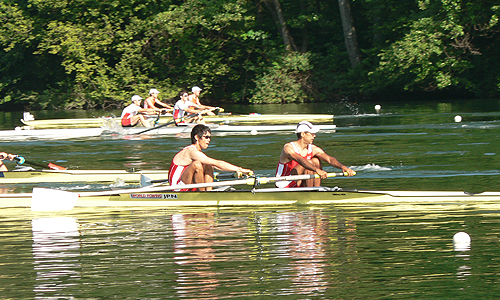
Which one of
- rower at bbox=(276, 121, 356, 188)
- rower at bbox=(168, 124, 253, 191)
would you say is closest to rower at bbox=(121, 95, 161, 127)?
rower at bbox=(168, 124, 253, 191)

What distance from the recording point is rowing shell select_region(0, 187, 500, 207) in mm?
8609

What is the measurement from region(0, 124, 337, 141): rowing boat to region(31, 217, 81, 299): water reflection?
11.3m

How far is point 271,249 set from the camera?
6914mm

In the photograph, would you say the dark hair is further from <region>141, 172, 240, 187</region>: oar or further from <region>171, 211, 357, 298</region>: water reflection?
<region>171, 211, 357, 298</region>: water reflection

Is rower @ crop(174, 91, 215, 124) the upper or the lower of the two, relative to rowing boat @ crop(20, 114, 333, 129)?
upper

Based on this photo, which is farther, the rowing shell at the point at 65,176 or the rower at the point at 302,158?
the rowing shell at the point at 65,176

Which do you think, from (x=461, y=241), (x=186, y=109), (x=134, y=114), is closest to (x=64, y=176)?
(x=461, y=241)

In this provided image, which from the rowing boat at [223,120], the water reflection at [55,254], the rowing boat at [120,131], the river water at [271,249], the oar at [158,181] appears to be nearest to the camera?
the river water at [271,249]

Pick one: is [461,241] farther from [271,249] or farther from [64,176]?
[64,176]

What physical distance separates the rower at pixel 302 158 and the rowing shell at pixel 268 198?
1.08 ft

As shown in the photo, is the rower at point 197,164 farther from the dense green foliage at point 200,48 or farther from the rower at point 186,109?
the dense green foliage at point 200,48

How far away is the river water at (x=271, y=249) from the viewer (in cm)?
574

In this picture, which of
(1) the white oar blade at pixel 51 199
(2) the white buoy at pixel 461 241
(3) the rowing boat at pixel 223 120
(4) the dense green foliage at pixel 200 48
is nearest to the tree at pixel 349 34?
(4) the dense green foliage at pixel 200 48

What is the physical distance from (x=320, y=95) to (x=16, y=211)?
24.6 metres
